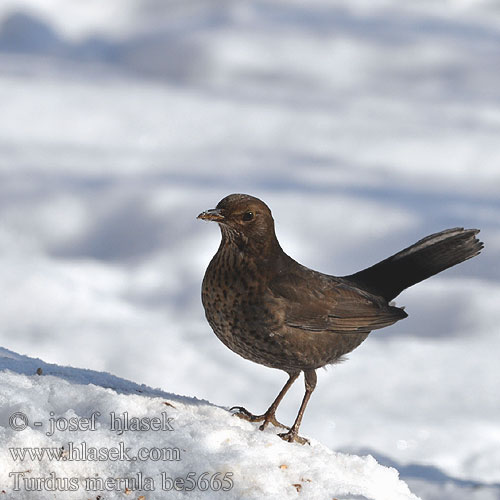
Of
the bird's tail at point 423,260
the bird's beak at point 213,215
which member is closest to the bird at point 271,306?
the bird's beak at point 213,215

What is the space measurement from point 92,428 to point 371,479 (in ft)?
4.50

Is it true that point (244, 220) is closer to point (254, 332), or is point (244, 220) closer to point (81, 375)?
point (254, 332)

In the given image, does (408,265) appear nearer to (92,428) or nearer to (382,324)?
(382,324)

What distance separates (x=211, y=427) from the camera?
3.84m

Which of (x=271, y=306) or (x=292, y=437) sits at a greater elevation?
(x=271, y=306)

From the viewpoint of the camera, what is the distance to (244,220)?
434 centimetres

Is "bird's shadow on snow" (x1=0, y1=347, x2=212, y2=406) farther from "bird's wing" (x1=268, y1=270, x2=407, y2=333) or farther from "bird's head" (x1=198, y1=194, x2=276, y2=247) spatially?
"bird's head" (x1=198, y1=194, x2=276, y2=247)

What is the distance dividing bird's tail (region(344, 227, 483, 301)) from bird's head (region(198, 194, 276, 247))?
1.05 meters

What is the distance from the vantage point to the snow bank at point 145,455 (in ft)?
11.1

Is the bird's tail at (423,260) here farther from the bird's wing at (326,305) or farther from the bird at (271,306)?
the bird at (271,306)

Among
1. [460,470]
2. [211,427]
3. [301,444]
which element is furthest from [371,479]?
[460,470]

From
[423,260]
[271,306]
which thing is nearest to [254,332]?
[271,306]

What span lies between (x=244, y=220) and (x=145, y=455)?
1419mm

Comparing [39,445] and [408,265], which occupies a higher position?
[408,265]
